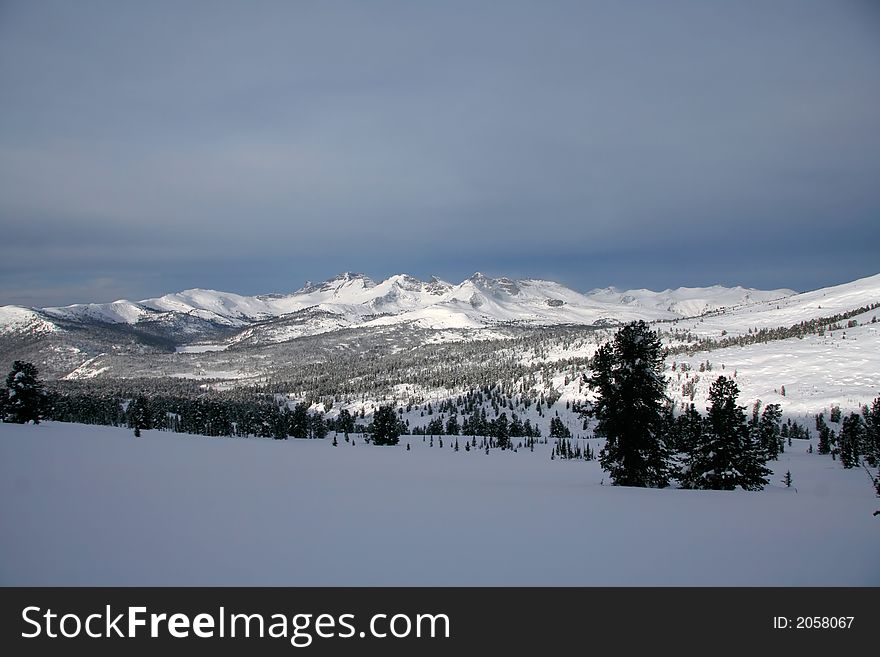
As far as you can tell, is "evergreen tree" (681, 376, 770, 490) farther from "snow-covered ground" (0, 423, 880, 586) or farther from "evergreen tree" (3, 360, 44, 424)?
"evergreen tree" (3, 360, 44, 424)

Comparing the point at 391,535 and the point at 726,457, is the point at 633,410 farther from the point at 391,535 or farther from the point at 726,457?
the point at 391,535

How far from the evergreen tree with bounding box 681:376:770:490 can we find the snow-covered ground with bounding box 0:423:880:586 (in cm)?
819

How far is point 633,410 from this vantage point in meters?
22.7

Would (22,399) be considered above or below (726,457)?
above

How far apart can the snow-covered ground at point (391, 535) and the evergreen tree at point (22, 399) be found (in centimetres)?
2636

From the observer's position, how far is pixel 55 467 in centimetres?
1339

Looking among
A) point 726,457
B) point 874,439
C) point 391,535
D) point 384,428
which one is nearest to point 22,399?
point 391,535

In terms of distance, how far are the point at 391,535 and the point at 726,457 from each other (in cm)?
2059

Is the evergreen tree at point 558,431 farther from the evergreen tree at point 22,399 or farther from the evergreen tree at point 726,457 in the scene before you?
the evergreen tree at point 22,399

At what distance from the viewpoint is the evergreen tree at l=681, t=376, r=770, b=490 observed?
21453mm

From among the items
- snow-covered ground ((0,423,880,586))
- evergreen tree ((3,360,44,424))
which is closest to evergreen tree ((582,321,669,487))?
snow-covered ground ((0,423,880,586))
